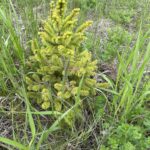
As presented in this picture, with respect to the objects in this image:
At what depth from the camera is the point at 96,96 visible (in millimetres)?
1725

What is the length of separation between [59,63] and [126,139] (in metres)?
0.53

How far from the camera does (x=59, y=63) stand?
4.99 feet

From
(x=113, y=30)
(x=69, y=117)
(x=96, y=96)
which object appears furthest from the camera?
(x=113, y=30)

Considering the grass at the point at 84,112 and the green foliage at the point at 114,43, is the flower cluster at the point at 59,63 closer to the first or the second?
the grass at the point at 84,112

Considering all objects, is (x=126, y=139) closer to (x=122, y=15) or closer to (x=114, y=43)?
(x=114, y=43)

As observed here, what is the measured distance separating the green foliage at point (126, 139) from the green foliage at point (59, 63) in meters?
0.26

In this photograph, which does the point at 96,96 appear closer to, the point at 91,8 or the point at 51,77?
the point at 51,77

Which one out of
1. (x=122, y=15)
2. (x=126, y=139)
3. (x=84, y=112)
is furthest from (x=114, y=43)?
(x=126, y=139)

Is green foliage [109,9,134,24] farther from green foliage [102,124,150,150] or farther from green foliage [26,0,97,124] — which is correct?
green foliage [102,124,150,150]

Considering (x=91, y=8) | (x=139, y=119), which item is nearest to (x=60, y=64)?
(x=139, y=119)

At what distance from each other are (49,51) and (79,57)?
0.58ft

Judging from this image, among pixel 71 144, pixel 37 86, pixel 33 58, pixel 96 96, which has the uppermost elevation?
pixel 33 58

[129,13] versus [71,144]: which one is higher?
[129,13]

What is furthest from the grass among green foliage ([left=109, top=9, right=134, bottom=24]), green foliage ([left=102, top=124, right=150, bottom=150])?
green foliage ([left=109, top=9, right=134, bottom=24])
